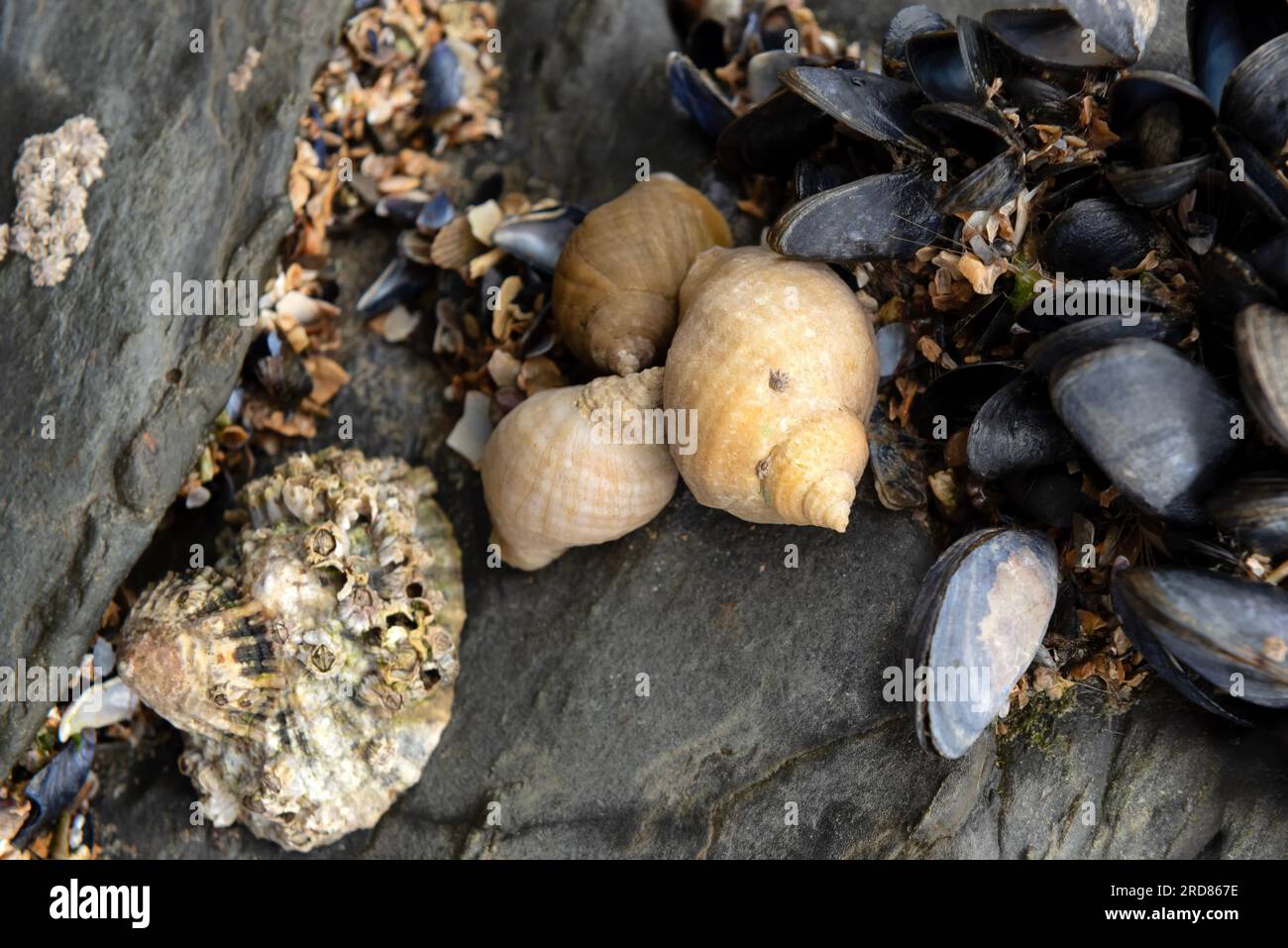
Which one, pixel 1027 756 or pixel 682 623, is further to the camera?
pixel 682 623

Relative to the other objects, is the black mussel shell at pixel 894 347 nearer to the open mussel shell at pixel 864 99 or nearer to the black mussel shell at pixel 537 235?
the open mussel shell at pixel 864 99

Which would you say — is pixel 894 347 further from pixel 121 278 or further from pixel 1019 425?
pixel 121 278

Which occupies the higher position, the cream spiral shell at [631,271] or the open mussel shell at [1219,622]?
the cream spiral shell at [631,271]

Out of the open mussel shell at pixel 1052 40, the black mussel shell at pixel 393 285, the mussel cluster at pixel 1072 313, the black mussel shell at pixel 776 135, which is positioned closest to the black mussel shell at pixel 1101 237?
the mussel cluster at pixel 1072 313

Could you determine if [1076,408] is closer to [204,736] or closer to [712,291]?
[712,291]

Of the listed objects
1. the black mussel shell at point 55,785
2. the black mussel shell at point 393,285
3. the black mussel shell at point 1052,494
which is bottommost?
the black mussel shell at point 55,785

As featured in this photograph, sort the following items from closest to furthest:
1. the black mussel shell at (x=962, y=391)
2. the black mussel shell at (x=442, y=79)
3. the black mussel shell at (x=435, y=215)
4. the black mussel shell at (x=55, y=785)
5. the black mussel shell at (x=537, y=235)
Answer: the black mussel shell at (x=962, y=391) → the black mussel shell at (x=55, y=785) → the black mussel shell at (x=537, y=235) → the black mussel shell at (x=435, y=215) → the black mussel shell at (x=442, y=79)

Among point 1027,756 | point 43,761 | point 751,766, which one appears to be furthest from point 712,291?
point 43,761
